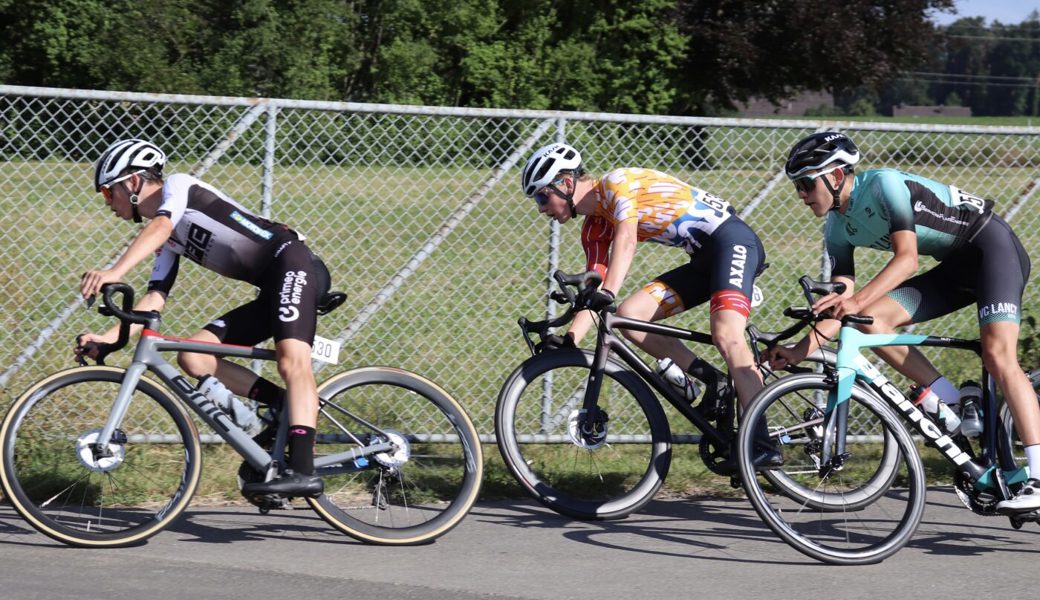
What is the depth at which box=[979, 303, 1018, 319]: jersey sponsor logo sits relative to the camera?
5730mm

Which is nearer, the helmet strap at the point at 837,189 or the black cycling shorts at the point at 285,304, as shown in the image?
the black cycling shorts at the point at 285,304

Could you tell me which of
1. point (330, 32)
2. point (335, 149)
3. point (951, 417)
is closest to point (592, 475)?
point (951, 417)

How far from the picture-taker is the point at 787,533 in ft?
18.1

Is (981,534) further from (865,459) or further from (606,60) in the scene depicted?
(606,60)

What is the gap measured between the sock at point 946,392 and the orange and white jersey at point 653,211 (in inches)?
50.5

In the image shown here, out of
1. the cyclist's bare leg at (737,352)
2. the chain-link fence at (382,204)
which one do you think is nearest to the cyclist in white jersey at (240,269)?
the chain-link fence at (382,204)

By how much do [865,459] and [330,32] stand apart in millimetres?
23654

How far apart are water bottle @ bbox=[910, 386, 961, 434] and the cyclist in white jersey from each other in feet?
9.15

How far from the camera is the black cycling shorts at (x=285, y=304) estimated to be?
557 cm

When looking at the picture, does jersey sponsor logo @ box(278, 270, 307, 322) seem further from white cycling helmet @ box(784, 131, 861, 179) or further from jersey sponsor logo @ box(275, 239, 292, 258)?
white cycling helmet @ box(784, 131, 861, 179)

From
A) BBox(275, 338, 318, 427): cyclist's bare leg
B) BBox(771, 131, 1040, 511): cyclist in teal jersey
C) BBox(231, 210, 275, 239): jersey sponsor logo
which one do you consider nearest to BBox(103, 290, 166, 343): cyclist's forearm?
BBox(231, 210, 275, 239): jersey sponsor logo

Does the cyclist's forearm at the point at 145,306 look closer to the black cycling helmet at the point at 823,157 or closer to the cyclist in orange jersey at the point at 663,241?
the cyclist in orange jersey at the point at 663,241

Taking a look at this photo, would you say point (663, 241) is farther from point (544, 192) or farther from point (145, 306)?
point (145, 306)

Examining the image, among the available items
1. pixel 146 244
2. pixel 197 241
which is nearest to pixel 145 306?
pixel 197 241
